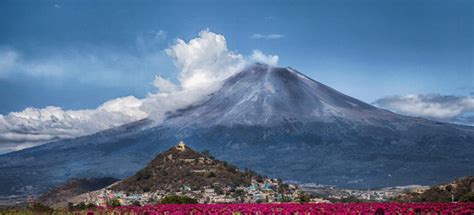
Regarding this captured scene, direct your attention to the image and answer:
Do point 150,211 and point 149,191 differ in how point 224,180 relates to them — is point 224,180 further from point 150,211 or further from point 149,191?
point 150,211

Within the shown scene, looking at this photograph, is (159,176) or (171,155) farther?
(171,155)

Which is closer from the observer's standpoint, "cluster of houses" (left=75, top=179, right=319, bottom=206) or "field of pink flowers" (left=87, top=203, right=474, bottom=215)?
"field of pink flowers" (left=87, top=203, right=474, bottom=215)

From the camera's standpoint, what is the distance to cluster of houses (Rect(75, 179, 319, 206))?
89.3 metres

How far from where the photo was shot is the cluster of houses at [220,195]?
3516 inches

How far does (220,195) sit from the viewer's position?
96438 millimetres

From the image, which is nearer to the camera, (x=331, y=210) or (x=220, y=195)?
(x=331, y=210)

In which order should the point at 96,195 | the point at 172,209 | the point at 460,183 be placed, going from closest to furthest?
the point at 172,209, the point at 460,183, the point at 96,195

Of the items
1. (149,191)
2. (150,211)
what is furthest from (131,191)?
(150,211)

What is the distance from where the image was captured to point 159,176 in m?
116

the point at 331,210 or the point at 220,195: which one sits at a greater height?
the point at 220,195

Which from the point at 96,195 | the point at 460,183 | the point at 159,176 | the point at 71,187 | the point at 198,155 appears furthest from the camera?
the point at 71,187

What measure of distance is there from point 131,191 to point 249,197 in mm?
25388

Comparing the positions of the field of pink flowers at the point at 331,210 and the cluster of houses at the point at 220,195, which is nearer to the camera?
the field of pink flowers at the point at 331,210

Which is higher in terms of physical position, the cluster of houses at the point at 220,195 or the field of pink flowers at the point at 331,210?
the cluster of houses at the point at 220,195
